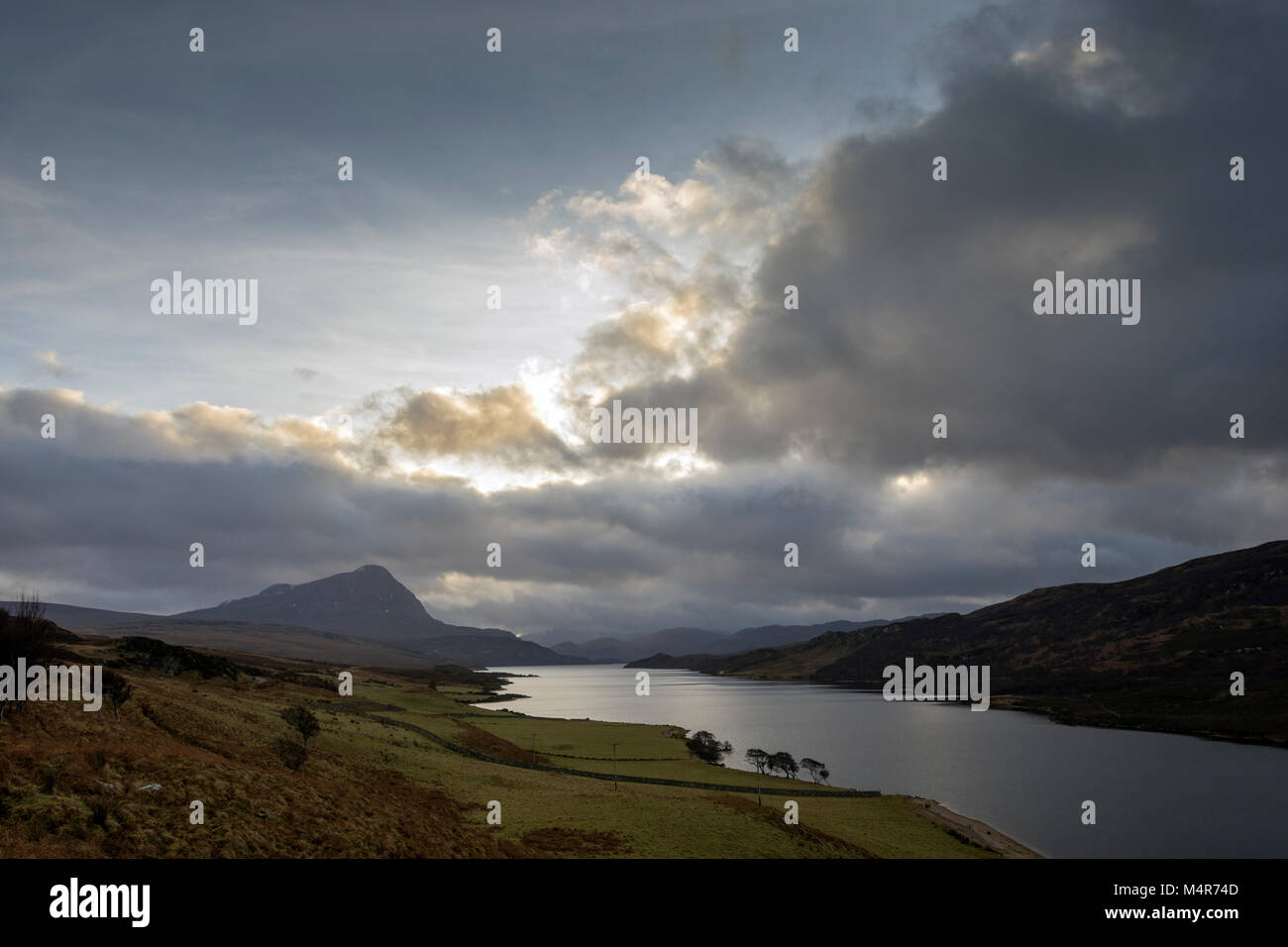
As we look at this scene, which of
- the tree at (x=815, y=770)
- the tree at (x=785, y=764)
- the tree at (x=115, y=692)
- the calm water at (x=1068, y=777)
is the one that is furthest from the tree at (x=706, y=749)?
the tree at (x=115, y=692)

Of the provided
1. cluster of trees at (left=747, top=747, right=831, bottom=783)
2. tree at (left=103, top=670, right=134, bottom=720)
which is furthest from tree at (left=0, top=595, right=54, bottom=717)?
cluster of trees at (left=747, top=747, right=831, bottom=783)

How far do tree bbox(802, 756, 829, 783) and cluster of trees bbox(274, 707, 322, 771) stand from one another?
6722cm

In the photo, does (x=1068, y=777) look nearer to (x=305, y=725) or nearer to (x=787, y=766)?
(x=787, y=766)

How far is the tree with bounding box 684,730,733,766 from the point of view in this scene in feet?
352

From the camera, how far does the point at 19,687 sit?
40.0m

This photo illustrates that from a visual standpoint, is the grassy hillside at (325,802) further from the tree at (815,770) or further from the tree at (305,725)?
the tree at (815,770)

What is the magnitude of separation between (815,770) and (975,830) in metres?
33.0

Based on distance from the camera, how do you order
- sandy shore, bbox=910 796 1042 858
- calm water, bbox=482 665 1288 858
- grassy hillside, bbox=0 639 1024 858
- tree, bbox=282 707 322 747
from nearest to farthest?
grassy hillside, bbox=0 639 1024 858, tree, bbox=282 707 322 747, sandy shore, bbox=910 796 1042 858, calm water, bbox=482 665 1288 858

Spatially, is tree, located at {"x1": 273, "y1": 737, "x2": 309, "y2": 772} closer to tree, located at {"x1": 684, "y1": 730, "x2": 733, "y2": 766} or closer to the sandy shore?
the sandy shore

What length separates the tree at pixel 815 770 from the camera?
9346cm
